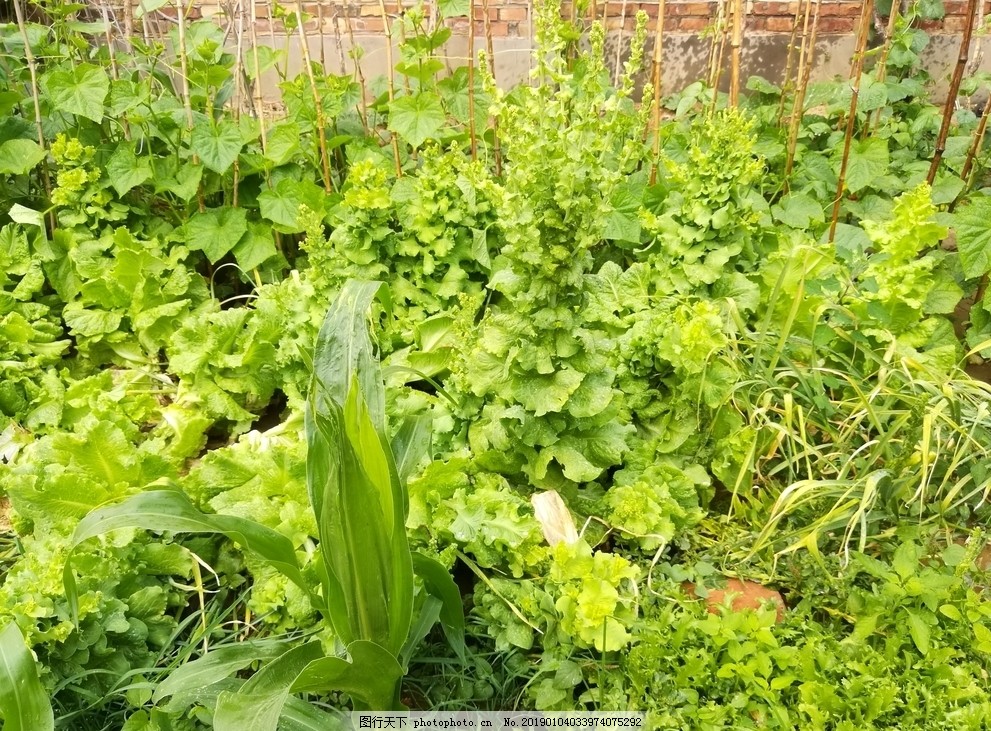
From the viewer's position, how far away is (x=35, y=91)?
113 inches

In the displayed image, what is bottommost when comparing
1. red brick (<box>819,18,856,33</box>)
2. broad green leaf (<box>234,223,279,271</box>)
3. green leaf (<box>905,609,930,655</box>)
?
green leaf (<box>905,609,930,655</box>)

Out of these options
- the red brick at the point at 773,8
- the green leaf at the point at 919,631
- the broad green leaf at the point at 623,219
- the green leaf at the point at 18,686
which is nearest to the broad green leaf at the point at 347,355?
the green leaf at the point at 18,686

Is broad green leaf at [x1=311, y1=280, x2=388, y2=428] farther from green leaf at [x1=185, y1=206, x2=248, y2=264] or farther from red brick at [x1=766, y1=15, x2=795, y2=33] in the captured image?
red brick at [x1=766, y1=15, x2=795, y2=33]

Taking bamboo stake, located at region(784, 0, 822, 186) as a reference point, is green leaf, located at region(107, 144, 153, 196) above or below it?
below

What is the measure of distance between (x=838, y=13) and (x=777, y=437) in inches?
136

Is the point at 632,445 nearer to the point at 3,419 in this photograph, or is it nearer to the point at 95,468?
the point at 95,468

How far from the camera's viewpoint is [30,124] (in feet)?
9.78

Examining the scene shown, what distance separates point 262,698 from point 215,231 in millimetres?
2104

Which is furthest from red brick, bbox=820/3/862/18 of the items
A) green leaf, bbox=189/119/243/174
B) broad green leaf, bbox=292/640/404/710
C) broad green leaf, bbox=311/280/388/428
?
broad green leaf, bbox=292/640/404/710

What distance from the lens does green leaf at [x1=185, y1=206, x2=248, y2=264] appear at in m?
2.88

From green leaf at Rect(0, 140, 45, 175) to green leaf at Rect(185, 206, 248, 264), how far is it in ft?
2.01

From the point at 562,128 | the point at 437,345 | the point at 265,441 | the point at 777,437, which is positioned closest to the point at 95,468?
the point at 265,441

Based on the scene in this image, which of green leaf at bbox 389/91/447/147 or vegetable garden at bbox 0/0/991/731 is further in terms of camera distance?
green leaf at bbox 389/91/447/147

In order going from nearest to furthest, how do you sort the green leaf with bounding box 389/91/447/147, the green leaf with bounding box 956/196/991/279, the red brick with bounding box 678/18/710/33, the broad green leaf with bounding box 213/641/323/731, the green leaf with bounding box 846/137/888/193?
the broad green leaf with bounding box 213/641/323/731 < the green leaf with bounding box 956/196/991/279 < the green leaf with bounding box 389/91/447/147 < the green leaf with bounding box 846/137/888/193 < the red brick with bounding box 678/18/710/33
